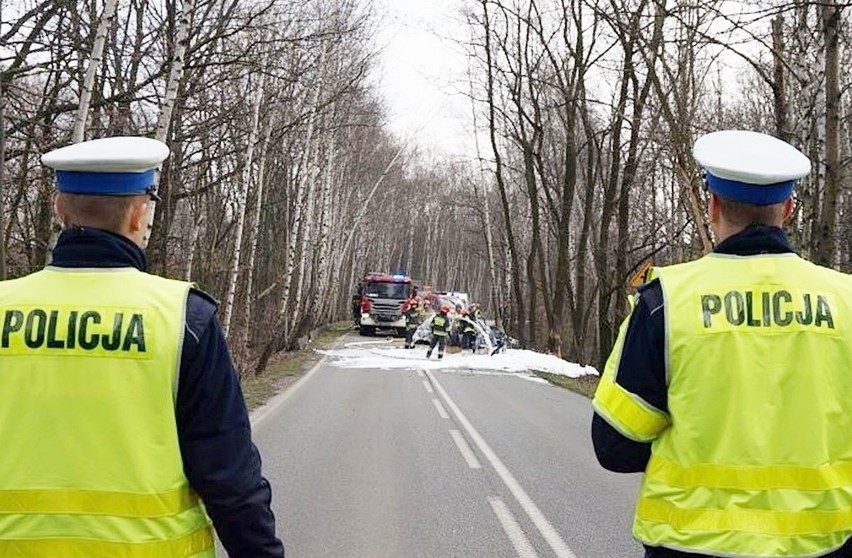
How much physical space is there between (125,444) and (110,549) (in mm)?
256

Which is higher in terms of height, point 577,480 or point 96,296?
point 96,296

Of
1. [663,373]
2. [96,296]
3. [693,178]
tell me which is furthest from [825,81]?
[96,296]

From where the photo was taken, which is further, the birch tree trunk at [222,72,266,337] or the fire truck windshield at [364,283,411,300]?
the fire truck windshield at [364,283,411,300]

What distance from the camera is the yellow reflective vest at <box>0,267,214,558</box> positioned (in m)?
2.10

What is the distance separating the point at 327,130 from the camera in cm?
2995

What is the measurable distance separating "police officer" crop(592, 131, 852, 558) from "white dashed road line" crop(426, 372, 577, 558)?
406cm

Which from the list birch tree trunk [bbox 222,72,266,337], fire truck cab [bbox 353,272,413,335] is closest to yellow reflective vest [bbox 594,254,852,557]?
birch tree trunk [bbox 222,72,266,337]

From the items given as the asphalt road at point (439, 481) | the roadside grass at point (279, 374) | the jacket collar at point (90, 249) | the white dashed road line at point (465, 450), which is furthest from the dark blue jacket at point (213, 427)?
the roadside grass at point (279, 374)

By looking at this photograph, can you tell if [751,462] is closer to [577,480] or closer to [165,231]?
[577,480]

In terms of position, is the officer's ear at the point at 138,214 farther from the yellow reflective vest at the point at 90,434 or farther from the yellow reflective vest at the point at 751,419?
the yellow reflective vest at the point at 751,419

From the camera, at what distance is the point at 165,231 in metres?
16.5

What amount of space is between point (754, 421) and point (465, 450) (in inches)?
332

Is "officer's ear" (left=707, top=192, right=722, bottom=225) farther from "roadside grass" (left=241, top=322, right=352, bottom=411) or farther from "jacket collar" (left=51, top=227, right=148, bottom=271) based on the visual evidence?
"roadside grass" (left=241, top=322, right=352, bottom=411)

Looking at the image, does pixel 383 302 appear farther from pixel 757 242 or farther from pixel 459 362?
pixel 757 242
